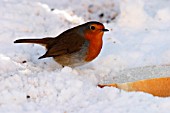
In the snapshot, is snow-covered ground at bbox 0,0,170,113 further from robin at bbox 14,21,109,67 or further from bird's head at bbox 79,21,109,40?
bird's head at bbox 79,21,109,40

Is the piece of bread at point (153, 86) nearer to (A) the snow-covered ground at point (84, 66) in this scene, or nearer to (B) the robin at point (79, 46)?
(A) the snow-covered ground at point (84, 66)

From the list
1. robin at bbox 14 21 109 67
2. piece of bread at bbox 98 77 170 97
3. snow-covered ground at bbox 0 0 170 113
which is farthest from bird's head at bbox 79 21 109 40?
piece of bread at bbox 98 77 170 97

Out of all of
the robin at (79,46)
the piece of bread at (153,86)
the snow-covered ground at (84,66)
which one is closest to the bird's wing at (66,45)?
the robin at (79,46)

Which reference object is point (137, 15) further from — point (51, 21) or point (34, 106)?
point (34, 106)

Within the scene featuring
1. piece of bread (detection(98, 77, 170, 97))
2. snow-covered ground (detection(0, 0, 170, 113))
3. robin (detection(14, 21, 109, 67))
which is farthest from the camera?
robin (detection(14, 21, 109, 67))

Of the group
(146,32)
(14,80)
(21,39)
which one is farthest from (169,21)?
(14,80)

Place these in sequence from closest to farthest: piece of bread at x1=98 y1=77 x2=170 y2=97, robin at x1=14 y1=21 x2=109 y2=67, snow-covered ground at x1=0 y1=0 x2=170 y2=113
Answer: snow-covered ground at x1=0 y1=0 x2=170 y2=113
piece of bread at x1=98 y1=77 x2=170 y2=97
robin at x1=14 y1=21 x2=109 y2=67

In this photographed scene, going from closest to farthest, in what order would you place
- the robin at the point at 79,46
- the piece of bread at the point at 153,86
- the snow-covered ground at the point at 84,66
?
the snow-covered ground at the point at 84,66, the piece of bread at the point at 153,86, the robin at the point at 79,46
